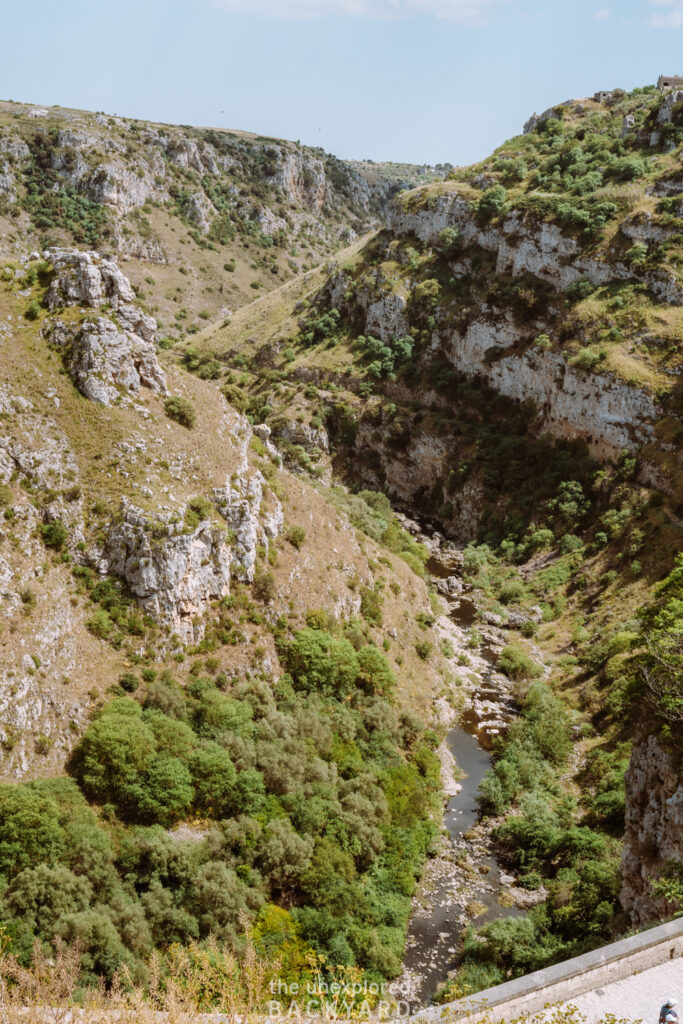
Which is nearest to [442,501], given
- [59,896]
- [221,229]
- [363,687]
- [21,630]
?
[363,687]

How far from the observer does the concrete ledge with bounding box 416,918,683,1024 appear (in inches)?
645

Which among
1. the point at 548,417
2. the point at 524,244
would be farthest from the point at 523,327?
the point at 548,417

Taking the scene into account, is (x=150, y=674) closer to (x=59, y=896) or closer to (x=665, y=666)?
(x=59, y=896)

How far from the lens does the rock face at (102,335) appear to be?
39812 mm

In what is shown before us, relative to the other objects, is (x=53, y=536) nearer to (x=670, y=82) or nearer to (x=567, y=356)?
(x=567, y=356)

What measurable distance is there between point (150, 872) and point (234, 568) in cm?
1663

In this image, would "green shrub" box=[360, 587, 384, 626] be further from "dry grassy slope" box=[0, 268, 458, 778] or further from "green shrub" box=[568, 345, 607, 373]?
"green shrub" box=[568, 345, 607, 373]

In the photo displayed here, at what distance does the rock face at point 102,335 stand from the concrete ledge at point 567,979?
1308 inches

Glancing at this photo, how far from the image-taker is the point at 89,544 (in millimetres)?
35000

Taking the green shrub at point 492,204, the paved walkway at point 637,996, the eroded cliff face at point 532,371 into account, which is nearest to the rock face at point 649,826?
the paved walkway at point 637,996

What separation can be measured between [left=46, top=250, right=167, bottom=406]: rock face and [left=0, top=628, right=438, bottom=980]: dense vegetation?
57.1 ft

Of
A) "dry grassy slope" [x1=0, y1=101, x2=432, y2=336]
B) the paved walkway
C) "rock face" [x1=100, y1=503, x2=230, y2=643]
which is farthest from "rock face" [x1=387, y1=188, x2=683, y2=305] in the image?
the paved walkway

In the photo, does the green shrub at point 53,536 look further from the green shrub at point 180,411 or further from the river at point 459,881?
the river at point 459,881

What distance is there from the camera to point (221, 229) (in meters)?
140
